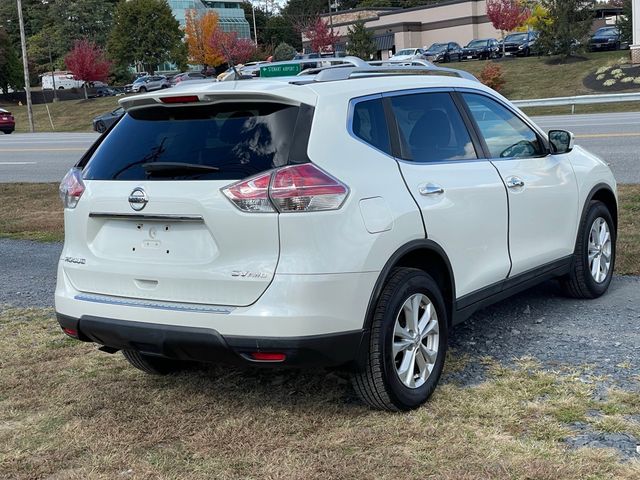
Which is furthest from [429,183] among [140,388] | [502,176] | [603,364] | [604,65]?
[604,65]

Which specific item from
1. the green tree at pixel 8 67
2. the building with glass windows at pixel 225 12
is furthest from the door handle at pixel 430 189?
the building with glass windows at pixel 225 12

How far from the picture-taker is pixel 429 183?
14.8 ft

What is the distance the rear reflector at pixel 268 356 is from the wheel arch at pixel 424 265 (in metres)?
0.44

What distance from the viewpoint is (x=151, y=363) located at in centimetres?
512

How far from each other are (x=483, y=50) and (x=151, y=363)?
53.5 meters

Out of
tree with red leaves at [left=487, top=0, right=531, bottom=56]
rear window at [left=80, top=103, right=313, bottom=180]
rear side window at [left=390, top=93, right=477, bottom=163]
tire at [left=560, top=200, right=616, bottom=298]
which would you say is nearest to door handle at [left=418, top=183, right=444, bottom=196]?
rear side window at [left=390, top=93, right=477, bottom=163]

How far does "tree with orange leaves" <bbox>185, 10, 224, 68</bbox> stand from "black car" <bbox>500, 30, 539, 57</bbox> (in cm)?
2357

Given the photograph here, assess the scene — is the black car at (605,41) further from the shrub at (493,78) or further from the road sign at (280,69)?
the road sign at (280,69)

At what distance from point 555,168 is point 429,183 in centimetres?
161

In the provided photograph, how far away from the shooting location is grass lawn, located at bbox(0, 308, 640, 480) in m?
3.78

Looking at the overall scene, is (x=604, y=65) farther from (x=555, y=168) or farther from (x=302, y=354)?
(x=302, y=354)

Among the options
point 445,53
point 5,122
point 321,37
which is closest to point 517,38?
point 445,53

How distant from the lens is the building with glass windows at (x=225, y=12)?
10088 cm

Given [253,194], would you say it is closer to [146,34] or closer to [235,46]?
[235,46]
